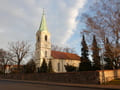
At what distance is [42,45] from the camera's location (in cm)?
4566

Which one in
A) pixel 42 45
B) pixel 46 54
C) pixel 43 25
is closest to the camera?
pixel 42 45

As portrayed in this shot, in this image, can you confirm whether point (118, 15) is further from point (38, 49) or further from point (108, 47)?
point (38, 49)

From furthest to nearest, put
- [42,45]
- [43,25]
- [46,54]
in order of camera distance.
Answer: [43,25]
[46,54]
[42,45]

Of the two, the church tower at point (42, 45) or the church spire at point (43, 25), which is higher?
the church spire at point (43, 25)

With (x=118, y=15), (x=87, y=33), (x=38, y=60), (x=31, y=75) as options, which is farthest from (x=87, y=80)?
(x=38, y=60)

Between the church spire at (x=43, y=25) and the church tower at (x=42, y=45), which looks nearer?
the church tower at (x=42, y=45)

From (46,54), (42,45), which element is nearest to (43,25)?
(42,45)

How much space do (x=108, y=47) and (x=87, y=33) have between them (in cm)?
406

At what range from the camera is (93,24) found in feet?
68.8

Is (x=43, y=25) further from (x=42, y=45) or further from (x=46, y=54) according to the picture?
(x=46, y=54)

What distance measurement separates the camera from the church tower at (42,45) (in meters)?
45.2

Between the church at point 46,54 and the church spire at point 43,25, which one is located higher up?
the church spire at point 43,25

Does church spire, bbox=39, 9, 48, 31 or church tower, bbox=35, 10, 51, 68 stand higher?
church spire, bbox=39, 9, 48, 31

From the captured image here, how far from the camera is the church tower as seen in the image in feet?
148
